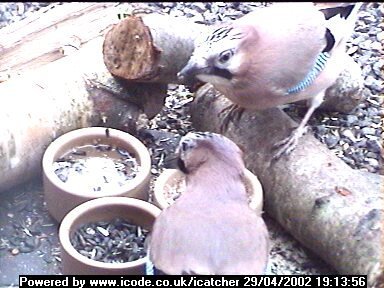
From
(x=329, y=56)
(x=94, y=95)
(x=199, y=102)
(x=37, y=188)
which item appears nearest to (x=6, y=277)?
(x=37, y=188)

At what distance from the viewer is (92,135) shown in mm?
3250

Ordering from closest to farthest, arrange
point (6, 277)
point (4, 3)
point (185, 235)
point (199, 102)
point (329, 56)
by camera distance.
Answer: point (185, 235), point (6, 277), point (329, 56), point (199, 102), point (4, 3)

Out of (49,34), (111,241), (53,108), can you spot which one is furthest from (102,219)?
(49,34)

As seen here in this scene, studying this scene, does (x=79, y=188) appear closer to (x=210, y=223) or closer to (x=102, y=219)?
(x=102, y=219)

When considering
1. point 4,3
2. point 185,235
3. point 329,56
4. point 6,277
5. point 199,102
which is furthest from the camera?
point 4,3

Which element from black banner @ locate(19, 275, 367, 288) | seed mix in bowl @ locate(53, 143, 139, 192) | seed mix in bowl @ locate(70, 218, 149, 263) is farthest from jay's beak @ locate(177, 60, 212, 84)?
black banner @ locate(19, 275, 367, 288)

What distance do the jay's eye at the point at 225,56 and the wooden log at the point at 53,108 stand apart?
50 centimetres

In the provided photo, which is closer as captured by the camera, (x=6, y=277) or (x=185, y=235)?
(x=185, y=235)

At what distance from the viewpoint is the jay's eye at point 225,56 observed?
3.01 meters

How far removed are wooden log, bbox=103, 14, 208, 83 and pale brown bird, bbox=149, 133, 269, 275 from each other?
1.98 ft

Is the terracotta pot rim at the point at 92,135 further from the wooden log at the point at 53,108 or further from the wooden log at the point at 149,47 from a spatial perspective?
the wooden log at the point at 149,47

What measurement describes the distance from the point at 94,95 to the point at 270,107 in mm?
625

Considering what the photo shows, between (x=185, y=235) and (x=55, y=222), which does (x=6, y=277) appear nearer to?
(x=55, y=222)

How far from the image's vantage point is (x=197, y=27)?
3.44m
